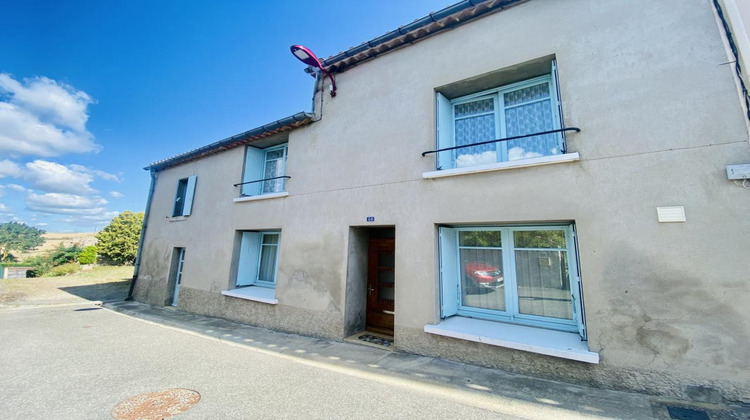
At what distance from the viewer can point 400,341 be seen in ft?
17.0

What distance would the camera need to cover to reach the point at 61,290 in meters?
13.5

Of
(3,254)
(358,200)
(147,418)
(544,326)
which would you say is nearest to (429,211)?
(358,200)

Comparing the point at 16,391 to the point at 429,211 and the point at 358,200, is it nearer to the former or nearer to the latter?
the point at 358,200

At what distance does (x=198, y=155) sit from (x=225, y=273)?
4697mm

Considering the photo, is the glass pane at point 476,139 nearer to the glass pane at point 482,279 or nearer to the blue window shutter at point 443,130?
the blue window shutter at point 443,130

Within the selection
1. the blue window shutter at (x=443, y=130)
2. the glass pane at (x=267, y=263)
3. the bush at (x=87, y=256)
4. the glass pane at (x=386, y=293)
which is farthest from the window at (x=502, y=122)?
the bush at (x=87, y=256)

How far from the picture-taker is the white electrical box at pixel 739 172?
3.25 m

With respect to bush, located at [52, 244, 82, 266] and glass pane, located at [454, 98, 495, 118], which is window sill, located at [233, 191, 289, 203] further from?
bush, located at [52, 244, 82, 266]

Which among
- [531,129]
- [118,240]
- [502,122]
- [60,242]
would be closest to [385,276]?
Answer: [502,122]

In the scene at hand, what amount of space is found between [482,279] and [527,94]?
3.58 metres

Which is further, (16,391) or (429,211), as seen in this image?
(429,211)

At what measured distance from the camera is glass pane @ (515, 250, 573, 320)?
14.6 ft

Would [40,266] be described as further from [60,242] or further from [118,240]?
[60,242]

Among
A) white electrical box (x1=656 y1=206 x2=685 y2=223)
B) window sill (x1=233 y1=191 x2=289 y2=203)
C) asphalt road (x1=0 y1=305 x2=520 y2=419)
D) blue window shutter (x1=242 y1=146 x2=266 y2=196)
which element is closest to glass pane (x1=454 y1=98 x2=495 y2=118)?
white electrical box (x1=656 y1=206 x2=685 y2=223)
